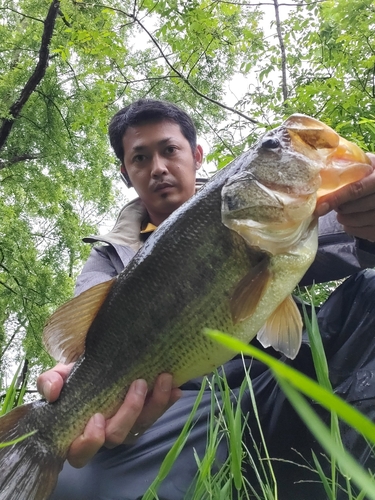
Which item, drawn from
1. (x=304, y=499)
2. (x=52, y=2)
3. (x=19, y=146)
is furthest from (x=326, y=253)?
(x=19, y=146)

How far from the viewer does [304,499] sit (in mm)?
1467

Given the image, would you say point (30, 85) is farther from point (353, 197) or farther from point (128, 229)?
point (353, 197)

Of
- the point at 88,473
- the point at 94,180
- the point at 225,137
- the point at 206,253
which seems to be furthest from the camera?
the point at 94,180

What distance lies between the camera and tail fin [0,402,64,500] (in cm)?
135

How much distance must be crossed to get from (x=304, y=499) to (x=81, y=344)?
0.85 meters

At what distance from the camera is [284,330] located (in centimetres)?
130

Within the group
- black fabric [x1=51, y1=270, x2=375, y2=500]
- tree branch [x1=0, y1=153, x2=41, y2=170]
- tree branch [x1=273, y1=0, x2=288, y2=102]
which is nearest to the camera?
black fabric [x1=51, y1=270, x2=375, y2=500]

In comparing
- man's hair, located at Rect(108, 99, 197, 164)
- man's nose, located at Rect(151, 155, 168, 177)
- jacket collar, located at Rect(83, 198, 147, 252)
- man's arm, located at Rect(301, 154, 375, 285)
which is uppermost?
man's hair, located at Rect(108, 99, 197, 164)

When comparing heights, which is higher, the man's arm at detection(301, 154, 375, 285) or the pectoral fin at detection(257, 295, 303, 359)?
the man's arm at detection(301, 154, 375, 285)

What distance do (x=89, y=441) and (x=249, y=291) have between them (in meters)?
0.65

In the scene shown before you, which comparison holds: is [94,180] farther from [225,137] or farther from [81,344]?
[81,344]

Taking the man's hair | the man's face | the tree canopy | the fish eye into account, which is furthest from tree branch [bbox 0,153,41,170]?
the fish eye

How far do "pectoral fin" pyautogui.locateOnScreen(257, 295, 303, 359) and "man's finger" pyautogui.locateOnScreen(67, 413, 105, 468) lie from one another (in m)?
0.54

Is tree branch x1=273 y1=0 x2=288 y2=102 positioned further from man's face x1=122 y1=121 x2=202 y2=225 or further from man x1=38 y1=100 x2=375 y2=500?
man x1=38 y1=100 x2=375 y2=500
